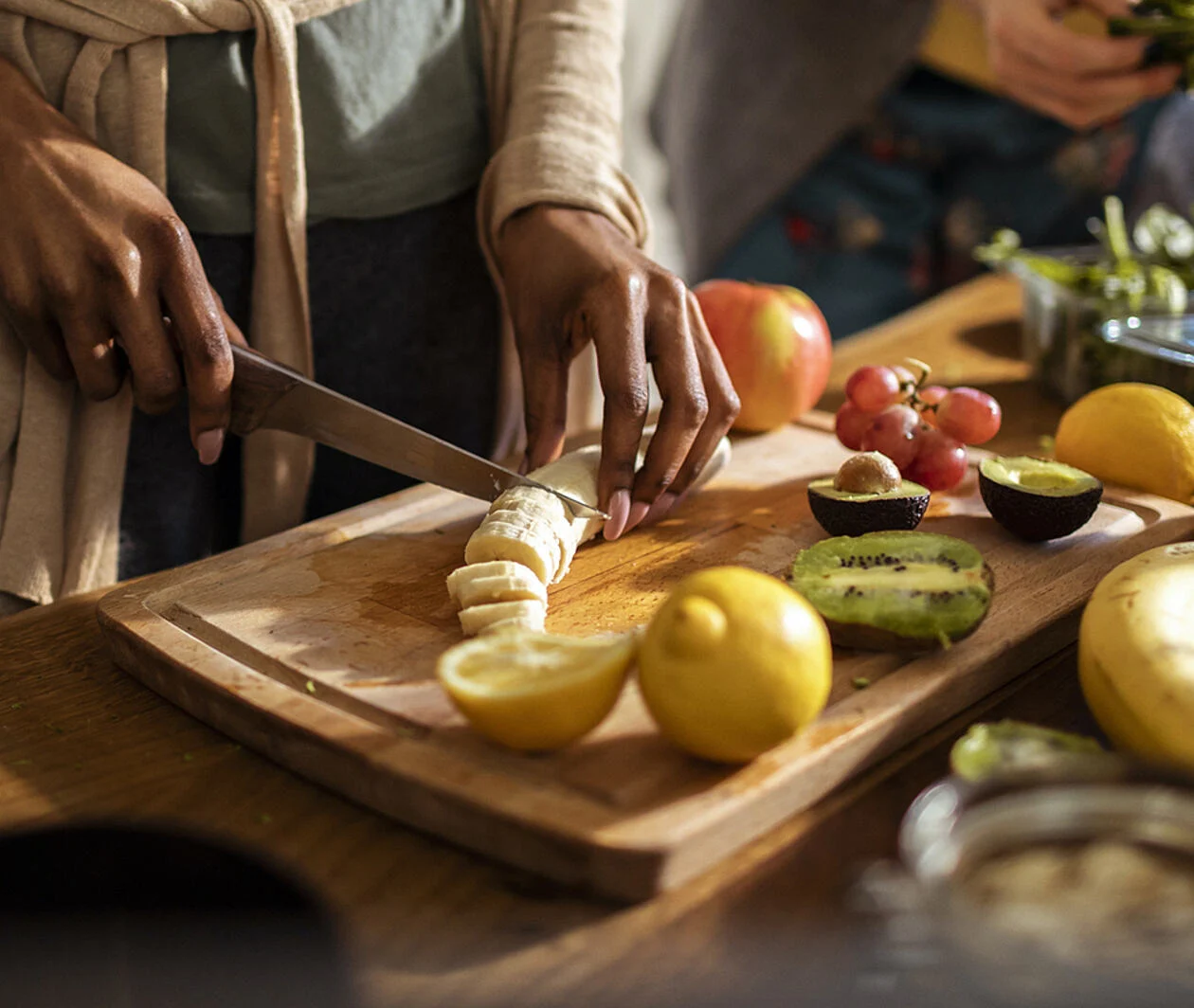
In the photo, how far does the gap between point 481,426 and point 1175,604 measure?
3.77 ft

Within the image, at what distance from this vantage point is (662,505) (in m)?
1.52

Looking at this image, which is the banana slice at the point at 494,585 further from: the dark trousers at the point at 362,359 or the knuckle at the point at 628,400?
the dark trousers at the point at 362,359

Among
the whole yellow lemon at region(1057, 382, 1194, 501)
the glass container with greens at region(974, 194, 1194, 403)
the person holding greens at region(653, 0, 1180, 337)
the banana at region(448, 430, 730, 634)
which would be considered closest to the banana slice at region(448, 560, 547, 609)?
the banana at region(448, 430, 730, 634)

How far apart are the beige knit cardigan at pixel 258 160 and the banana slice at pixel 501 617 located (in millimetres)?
599

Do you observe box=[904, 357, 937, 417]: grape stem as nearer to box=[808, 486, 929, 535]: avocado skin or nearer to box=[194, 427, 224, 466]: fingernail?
box=[808, 486, 929, 535]: avocado skin

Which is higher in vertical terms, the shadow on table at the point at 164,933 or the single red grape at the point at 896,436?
the single red grape at the point at 896,436

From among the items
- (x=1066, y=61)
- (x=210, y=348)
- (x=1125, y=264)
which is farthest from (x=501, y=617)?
(x=1066, y=61)

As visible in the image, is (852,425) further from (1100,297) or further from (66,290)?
(66,290)

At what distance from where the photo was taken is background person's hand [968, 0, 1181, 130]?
214 cm

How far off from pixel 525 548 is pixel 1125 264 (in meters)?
1.41

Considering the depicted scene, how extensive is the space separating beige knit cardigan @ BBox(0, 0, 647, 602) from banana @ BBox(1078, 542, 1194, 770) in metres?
0.85

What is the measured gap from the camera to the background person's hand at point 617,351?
1.45 meters

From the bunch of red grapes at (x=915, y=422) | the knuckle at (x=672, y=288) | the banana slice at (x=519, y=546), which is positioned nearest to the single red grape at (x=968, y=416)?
the bunch of red grapes at (x=915, y=422)

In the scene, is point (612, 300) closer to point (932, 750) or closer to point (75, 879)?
point (932, 750)
